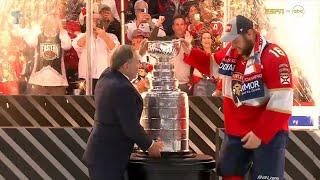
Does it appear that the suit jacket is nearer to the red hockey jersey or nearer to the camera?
the red hockey jersey

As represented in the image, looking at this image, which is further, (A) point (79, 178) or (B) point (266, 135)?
(A) point (79, 178)

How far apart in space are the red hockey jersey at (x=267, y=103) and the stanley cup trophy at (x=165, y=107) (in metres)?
0.39

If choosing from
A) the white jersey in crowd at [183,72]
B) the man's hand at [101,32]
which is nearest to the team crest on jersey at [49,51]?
the man's hand at [101,32]

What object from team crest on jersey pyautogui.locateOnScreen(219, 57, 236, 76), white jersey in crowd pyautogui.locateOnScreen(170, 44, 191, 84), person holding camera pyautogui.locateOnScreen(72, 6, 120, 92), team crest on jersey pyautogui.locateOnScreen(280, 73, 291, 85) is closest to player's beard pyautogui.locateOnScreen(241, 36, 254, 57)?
team crest on jersey pyautogui.locateOnScreen(219, 57, 236, 76)

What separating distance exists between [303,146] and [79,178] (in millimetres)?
2050

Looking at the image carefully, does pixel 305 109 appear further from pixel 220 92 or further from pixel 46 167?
pixel 46 167

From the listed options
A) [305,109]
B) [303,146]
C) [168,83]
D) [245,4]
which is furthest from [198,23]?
[168,83]

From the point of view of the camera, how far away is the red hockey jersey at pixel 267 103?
653 centimetres

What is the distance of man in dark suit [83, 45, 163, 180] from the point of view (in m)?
6.44

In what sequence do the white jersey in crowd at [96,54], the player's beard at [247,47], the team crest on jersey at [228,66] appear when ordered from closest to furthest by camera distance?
the player's beard at [247,47] < the team crest on jersey at [228,66] < the white jersey in crowd at [96,54]

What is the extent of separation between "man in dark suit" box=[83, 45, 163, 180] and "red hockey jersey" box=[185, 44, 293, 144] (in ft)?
2.12

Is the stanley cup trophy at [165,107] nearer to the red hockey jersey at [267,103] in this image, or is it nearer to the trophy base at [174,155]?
the trophy base at [174,155]

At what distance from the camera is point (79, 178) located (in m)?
8.41

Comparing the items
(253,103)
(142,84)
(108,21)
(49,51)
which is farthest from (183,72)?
(253,103)
